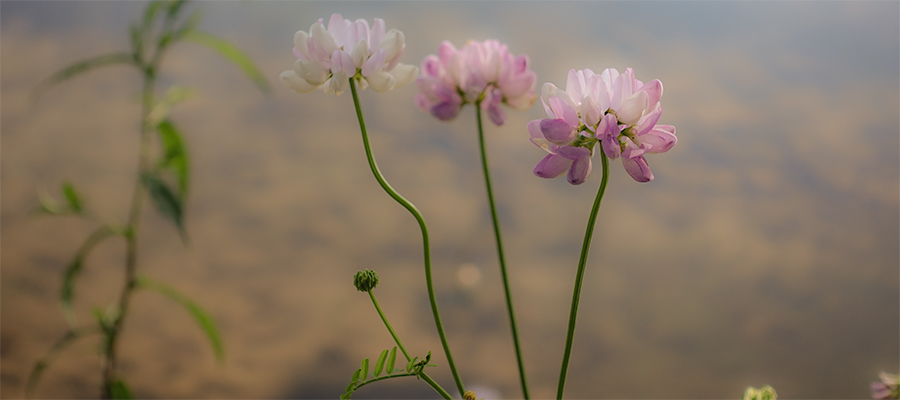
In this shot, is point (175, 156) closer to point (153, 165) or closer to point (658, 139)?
point (153, 165)

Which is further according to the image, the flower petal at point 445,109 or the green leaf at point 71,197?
the green leaf at point 71,197

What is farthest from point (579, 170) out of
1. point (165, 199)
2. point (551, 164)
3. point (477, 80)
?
point (165, 199)

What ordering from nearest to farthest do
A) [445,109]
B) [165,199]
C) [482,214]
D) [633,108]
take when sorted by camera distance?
[633,108]
[445,109]
[165,199]
[482,214]

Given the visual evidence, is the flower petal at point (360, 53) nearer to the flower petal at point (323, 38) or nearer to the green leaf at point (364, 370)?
the flower petal at point (323, 38)

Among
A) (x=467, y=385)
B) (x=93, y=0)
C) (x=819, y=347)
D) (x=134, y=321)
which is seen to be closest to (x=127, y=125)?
(x=93, y=0)

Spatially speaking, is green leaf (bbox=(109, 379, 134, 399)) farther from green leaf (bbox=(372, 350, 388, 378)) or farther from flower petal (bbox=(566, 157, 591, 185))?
flower petal (bbox=(566, 157, 591, 185))

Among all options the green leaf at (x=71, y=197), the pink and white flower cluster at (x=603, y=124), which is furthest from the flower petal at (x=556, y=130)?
the green leaf at (x=71, y=197)

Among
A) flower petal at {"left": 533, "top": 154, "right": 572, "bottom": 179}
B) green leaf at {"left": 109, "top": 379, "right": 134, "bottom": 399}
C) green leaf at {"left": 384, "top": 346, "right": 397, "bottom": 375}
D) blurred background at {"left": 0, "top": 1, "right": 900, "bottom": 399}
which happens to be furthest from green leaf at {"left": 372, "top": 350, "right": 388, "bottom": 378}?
blurred background at {"left": 0, "top": 1, "right": 900, "bottom": 399}
